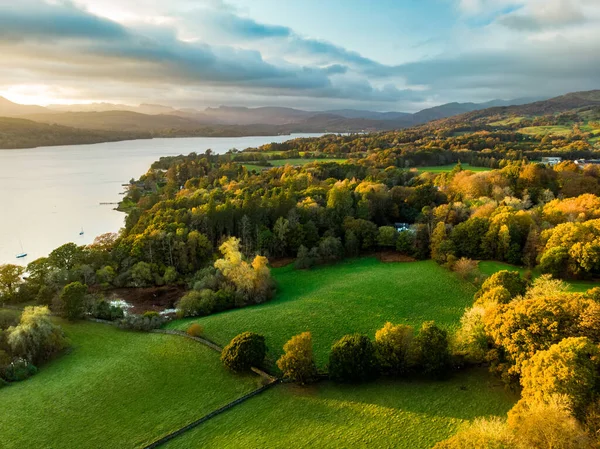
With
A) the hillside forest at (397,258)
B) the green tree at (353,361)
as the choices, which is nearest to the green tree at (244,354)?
the hillside forest at (397,258)

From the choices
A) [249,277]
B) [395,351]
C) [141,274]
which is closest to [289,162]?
[141,274]

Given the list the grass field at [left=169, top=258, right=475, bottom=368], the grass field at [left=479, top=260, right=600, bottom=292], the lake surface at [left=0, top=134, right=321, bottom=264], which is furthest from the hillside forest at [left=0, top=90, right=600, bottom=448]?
the lake surface at [left=0, top=134, right=321, bottom=264]

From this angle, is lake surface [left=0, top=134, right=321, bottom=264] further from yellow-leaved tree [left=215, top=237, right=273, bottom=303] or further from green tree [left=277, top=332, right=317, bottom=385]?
green tree [left=277, top=332, right=317, bottom=385]

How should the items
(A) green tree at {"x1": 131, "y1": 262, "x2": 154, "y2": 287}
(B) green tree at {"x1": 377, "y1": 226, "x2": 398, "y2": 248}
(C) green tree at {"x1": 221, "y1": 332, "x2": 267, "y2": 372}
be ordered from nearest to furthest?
(C) green tree at {"x1": 221, "y1": 332, "x2": 267, "y2": 372}, (A) green tree at {"x1": 131, "y1": 262, "x2": 154, "y2": 287}, (B) green tree at {"x1": 377, "y1": 226, "x2": 398, "y2": 248}

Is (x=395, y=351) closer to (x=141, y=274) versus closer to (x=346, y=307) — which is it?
(x=346, y=307)

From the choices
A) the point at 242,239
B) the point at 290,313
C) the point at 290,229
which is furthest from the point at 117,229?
the point at 290,313
